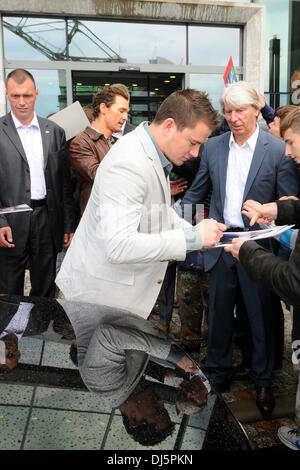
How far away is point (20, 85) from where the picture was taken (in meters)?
3.38

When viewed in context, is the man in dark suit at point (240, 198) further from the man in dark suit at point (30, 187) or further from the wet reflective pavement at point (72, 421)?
the wet reflective pavement at point (72, 421)

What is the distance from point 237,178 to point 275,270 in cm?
129

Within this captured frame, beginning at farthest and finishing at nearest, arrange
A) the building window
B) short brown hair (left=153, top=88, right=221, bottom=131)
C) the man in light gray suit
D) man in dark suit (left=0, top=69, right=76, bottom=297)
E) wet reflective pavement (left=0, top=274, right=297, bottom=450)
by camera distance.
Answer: the building window
man in dark suit (left=0, top=69, right=76, bottom=297)
short brown hair (left=153, top=88, right=221, bottom=131)
the man in light gray suit
wet reflective pavement (left=0, top=274, right=297, bottom=450)

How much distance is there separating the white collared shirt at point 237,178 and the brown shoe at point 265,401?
1092 millimetres

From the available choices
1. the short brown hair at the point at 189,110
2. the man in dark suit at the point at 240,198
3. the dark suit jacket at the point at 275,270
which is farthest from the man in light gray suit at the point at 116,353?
the man in dark suit at the point at 240,198

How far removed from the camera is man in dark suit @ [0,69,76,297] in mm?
3447

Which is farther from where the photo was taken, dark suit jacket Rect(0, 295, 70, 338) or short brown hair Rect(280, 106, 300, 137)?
short brown hair Rect(280, 106, 300, 137)

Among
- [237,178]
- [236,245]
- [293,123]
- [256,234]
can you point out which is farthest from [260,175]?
[236,245]

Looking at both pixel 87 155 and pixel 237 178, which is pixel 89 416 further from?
pixel 87 155

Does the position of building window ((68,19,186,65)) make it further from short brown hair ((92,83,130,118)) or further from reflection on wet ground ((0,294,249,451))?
reflection on wet ground ((0,294,249,451))

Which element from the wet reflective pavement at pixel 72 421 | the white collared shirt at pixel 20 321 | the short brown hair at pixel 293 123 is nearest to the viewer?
the wet reflective pavement at pixel 72 421

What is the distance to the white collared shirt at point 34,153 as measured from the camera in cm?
354

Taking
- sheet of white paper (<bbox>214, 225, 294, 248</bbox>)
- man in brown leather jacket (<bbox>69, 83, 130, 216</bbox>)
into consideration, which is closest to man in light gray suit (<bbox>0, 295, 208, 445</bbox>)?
sheet of white paper (<bbox>214, 225, 294, 248</bbox>)

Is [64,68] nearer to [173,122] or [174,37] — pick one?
[174,37]
